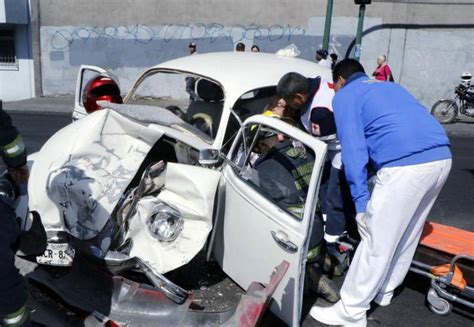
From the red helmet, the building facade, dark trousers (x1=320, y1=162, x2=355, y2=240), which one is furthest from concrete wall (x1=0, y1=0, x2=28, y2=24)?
dark trousers (x1=320, y1=162, x2=355, y2=240)

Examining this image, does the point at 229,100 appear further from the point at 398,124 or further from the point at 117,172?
the point at 398,124

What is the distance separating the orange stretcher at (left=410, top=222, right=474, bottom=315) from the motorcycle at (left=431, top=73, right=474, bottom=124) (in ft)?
34.6

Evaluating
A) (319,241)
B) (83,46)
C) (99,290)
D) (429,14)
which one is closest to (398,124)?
(319,241)

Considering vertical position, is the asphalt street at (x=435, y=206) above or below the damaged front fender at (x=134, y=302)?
below

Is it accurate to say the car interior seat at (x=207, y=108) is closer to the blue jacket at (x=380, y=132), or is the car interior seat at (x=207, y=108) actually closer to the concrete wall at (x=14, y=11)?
the blue jacket at (x=380, y=132)

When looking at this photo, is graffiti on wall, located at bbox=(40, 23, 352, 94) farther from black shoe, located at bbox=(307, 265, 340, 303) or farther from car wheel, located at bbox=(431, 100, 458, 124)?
black shoe, located at bbox=(307, 265, 340, 303)

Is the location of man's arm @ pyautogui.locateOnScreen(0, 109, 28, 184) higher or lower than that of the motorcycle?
higher

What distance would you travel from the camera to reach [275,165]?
380cm

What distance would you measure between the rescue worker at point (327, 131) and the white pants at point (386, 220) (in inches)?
34.9

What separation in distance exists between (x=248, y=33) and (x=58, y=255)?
45.3ft

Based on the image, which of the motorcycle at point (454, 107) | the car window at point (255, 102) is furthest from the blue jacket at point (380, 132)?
the motorcycle at point (454, 107)

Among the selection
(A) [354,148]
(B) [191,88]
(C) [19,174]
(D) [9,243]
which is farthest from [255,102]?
(D) [9,243]

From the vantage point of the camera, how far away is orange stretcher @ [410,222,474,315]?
3.93m

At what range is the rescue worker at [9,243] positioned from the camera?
3.03 metres
